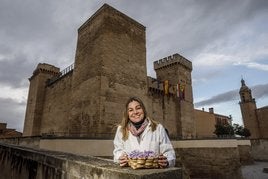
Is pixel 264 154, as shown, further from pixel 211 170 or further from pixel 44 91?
pixel 44 91

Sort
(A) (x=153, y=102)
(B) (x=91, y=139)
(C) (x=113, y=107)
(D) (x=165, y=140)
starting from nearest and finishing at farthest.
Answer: (D) (x=165, y=140) < (B) (x=91, y=139) < (C) (x=113, y=107) < (A) (x=153, y=102)

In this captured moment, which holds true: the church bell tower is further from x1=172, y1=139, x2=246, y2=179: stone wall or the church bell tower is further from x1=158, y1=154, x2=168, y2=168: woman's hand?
x1=158, y1=154, x2=168, y2=168: woman's hand

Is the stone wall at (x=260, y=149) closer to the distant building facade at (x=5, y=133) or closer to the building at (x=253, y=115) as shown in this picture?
the building at (x=253, y=115)

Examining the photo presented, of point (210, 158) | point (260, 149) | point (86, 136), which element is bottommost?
point (210, 158)

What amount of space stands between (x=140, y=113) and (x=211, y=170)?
13109 mm

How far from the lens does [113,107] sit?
12430 millimetres

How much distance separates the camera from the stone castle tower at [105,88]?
12383 mm

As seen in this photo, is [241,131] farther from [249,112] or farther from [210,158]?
[210,158]

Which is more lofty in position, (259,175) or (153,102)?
(153,102)

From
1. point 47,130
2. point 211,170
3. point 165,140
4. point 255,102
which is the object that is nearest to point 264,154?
point 211,170

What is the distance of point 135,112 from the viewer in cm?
206

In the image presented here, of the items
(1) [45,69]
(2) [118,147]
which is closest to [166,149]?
(2) [118,147]

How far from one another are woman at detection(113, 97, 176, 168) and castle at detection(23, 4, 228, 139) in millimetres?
8296

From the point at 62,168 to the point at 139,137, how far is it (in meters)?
1.20
